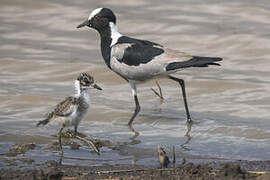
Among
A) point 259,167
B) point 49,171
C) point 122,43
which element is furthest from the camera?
point 122,43

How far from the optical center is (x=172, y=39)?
14.1 metres

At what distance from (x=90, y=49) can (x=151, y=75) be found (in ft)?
14.4

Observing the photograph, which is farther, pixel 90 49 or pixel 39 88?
pixel 90 49

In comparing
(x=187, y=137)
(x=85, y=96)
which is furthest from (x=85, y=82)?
(x=187, y=137)

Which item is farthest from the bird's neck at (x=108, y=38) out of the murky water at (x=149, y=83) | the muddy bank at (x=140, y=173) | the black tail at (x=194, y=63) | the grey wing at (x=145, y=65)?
the muddy bank at (x=140, y=173)

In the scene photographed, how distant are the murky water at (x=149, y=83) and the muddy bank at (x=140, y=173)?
1.82 ft

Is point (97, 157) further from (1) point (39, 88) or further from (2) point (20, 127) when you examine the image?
(1) point (39, 88)

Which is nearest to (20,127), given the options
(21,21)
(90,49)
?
(90,49)

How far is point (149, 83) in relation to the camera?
1198 centimetres

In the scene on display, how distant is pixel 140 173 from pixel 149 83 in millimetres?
5379

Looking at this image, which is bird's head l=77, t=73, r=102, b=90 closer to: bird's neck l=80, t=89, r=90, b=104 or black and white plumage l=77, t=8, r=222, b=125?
bird's neck l=80, t=89, r=90, b=104

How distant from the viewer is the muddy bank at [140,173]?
617cm

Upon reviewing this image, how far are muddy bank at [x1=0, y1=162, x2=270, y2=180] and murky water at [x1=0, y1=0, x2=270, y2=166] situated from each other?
0.55m

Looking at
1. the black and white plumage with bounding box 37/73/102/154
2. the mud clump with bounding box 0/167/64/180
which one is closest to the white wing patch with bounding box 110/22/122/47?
the black and white plumage with bounding box 37/73/102/154
